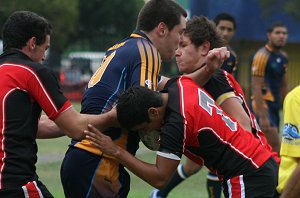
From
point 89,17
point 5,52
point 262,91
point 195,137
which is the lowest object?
point 89,17

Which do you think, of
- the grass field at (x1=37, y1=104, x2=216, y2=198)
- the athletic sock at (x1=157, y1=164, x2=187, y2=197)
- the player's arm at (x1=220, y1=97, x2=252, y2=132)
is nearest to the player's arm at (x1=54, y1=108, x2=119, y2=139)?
the player's arm at (x1=220, y1=97, x2=252, y2=132)

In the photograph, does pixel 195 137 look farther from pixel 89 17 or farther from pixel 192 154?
pixel 89 17

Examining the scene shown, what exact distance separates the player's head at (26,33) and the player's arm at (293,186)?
182 centimetres

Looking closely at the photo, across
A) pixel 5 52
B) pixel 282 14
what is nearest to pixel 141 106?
pixel 5 52

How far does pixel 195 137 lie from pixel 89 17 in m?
47.0

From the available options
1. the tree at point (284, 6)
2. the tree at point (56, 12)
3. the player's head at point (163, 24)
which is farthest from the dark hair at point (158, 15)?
the tree at point (56, 12)

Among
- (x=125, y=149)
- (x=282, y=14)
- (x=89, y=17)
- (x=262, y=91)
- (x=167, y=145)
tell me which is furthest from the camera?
(x=89, y=17)

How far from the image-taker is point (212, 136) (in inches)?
203

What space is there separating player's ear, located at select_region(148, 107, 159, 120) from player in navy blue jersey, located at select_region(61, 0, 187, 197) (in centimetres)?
34

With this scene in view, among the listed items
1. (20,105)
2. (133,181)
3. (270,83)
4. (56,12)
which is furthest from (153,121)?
(56,12)

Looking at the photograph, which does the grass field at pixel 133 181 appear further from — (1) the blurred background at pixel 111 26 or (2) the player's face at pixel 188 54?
(1) the blurred background at pixel 111 26

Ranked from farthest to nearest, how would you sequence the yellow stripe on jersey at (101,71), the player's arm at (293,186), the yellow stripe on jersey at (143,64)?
the yellow stripe on jersey at (101,71)
the yellow stripe on jersey at (143,64)
the player's arm at (293,186)

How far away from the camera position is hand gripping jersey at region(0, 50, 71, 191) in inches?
205

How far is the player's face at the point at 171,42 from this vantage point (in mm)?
5992
